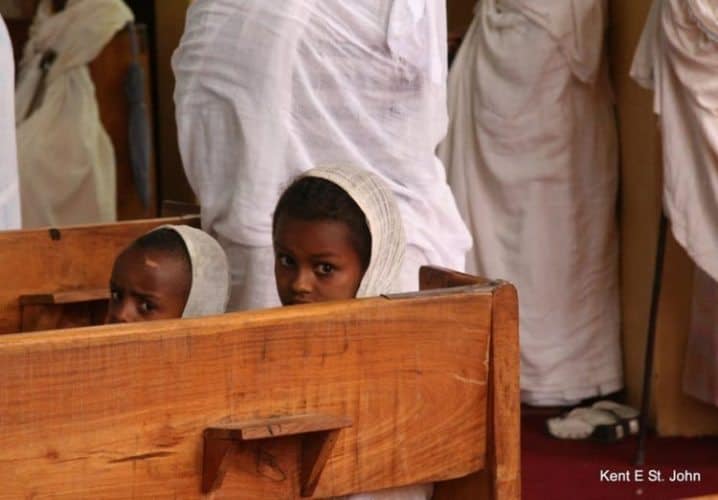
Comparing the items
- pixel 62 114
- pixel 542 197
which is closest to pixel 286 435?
pixel 542 197

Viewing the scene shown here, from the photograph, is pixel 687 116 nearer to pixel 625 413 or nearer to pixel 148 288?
pixel 625 413

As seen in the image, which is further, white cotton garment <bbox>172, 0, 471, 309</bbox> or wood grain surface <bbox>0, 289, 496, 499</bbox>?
white cotton garment <bbox>172, 0, 471, 309</bbox>

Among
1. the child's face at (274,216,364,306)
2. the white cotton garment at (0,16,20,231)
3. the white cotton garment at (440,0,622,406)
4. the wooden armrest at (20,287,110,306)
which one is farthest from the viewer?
the white cotton garment at (440,0,622,406)

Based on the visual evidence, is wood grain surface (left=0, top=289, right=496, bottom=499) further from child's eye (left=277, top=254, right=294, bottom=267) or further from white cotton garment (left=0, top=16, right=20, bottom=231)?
white cotton garment (left=0, top=16, right=20, bottom=231)

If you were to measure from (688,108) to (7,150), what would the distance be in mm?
1786

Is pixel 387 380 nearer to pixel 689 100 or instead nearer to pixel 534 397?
pixel 689 100

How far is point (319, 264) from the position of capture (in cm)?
233

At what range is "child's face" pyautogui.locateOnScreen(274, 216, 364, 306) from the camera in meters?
2.31

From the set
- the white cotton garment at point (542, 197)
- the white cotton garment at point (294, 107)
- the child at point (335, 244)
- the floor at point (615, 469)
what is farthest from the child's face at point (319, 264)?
the white cotton garment at point (542, 197)

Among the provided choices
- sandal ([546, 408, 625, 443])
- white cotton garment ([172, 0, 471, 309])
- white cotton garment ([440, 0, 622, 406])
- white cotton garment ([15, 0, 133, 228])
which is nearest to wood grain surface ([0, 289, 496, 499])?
white cotton garment ([172, 0, 471, 309])

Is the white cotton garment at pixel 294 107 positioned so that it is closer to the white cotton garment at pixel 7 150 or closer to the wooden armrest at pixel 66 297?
the wooden armrest at pixel 66 297

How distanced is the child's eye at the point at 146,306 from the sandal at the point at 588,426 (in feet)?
8.00

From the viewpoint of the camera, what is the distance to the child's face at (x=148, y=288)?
2.34m

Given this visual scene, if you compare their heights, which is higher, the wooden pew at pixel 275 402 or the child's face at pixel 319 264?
the child's face at pixel 319 264
